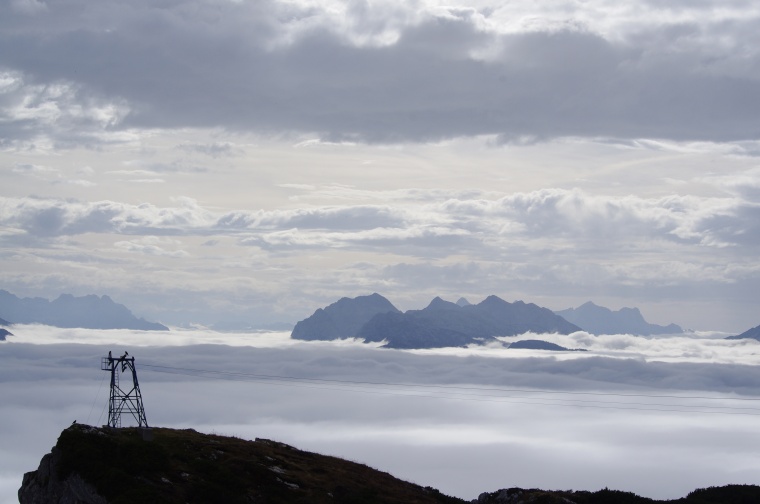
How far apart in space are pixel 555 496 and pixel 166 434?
48.0m

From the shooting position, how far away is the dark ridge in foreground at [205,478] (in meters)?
77.8

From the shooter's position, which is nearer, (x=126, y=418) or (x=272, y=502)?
(x=272, y=502)

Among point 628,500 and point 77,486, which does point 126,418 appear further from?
point 628,500

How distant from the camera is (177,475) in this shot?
268 feet

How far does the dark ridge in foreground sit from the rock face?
100 millimetres

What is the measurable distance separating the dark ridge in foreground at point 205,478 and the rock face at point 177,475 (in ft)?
0.33

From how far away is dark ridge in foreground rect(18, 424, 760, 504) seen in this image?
77.8m

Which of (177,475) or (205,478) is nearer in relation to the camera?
(177,475)

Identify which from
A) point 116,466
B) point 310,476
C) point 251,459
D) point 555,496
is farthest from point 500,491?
point 116,466

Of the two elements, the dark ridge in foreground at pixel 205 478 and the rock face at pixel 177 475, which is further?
the dark ridge in foreground at pixel 205 478

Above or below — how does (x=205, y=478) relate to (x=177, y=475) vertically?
below

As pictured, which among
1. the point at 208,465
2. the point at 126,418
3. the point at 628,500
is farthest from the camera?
the point at 126,418

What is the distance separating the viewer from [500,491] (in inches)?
4134

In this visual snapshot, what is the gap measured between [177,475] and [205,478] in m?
2.92
